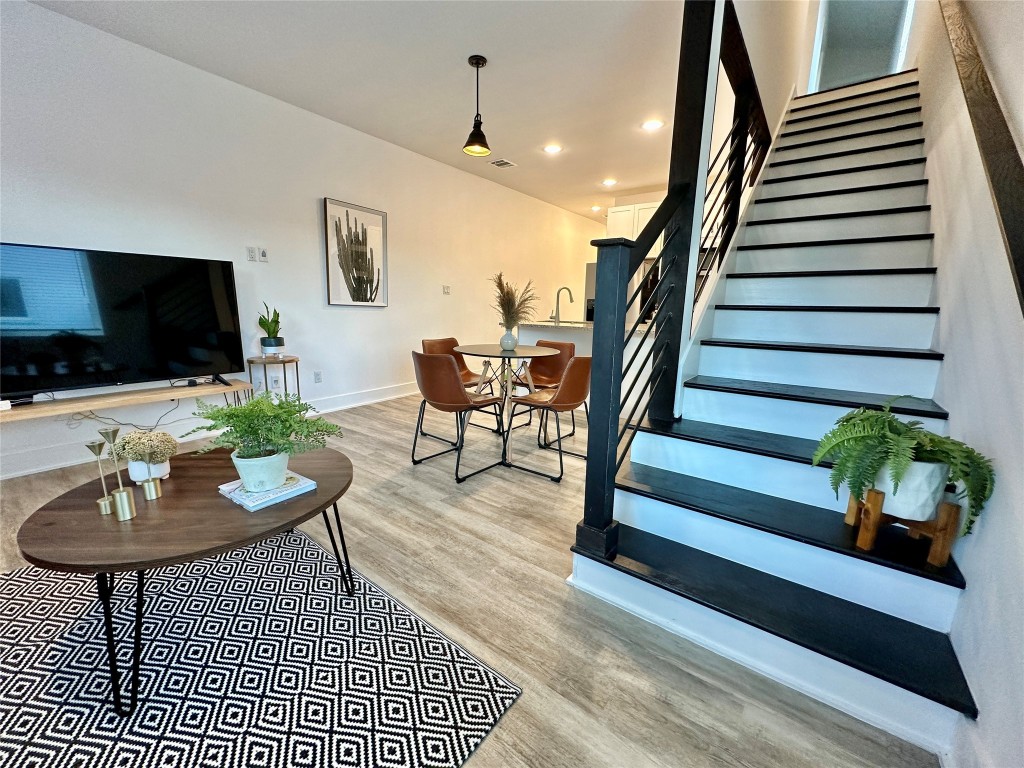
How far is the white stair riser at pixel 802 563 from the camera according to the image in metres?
1.18

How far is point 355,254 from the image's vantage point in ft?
14.1

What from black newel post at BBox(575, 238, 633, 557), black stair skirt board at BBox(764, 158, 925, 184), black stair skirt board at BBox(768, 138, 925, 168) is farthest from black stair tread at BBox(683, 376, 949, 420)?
black stair skirt board at BBox(768, 138, 925, 168)

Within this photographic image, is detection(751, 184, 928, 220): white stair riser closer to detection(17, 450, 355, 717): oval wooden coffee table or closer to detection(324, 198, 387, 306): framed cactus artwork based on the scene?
detection(17, 450, 355, 717): oval wooden coffee table

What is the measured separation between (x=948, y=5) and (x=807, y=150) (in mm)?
1453

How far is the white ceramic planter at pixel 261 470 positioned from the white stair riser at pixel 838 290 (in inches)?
94.6

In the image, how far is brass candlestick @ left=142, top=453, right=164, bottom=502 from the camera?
1.42 m

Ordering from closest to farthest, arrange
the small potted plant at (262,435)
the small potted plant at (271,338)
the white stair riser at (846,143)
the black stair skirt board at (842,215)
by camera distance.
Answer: the small potted plant at (262,435), the black stair skirt board at (842,215), the white stair riser at (846,143), the small potted plant at (271,338)

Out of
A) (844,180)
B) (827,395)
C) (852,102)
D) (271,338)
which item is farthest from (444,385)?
(852,102)

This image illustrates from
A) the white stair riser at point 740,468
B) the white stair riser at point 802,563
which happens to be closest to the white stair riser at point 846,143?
the white stair riser at point 740,468

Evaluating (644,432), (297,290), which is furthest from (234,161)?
(644,432)

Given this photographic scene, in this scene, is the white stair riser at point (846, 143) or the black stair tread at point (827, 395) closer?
the black stair tread at point (827, 395)

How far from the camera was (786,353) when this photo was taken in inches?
75.2

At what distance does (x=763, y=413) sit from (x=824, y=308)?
0.64 m

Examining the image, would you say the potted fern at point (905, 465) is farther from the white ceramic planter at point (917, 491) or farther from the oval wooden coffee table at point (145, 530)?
the oval wooden coffee table at point (145, 530)
